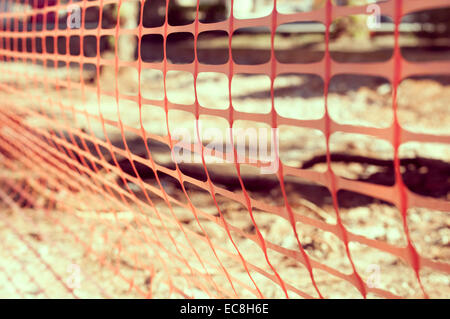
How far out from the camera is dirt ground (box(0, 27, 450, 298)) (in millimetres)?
1879

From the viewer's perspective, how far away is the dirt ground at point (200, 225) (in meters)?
1.88

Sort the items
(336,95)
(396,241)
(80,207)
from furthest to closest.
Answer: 1. (336,95)
2. (80,207)
3. (396,241)

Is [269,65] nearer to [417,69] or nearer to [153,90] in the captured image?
[417,69]

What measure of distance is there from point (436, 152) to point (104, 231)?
255 centimetres

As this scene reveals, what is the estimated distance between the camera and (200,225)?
5.29 feet

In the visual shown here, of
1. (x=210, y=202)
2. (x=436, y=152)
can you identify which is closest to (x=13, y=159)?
(x=210, y=202)

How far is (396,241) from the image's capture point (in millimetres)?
2193

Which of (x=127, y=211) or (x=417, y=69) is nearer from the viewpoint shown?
(x=417, y=69)

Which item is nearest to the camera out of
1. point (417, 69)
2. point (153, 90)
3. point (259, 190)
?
point (417, 69)
